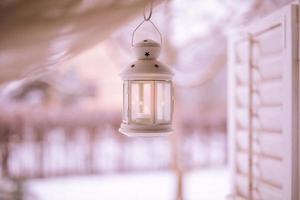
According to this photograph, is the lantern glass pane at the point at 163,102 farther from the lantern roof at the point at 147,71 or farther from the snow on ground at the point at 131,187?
the snow on ground at the point at 131,187

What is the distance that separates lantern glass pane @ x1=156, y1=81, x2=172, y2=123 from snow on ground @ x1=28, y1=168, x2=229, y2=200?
3740mm

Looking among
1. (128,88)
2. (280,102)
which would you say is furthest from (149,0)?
(280,102)

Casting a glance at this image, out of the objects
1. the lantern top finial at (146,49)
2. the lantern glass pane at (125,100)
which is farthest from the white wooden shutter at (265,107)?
the lantern glass pane at (125,100)

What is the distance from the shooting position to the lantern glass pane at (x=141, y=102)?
6.22 ft

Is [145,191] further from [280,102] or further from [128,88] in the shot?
[128,88]

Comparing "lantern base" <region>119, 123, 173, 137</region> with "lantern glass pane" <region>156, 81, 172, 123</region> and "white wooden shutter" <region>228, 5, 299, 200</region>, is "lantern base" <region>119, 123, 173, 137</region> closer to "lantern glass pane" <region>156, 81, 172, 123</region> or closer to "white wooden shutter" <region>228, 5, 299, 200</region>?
"lantern glass pane" <region>156, 81, 172, 123</region>

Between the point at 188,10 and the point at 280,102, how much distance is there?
2599 mm

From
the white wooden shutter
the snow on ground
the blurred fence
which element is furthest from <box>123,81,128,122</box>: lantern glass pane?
the blurred fence

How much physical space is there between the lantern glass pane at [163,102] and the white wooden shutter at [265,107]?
2.60 feet

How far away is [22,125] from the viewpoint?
261 inches

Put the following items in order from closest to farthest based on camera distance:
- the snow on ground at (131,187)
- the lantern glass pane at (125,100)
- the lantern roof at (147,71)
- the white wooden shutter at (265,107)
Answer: the lantern roof at (147,71)
the lantern glass pane at (125,100)
the white wooden shutter at (265,107)
the snow on ground at (131,187)

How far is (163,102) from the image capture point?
1.94 metres

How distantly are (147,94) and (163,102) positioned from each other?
3.6 inches

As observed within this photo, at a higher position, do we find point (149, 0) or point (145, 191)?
point (149, 0)
